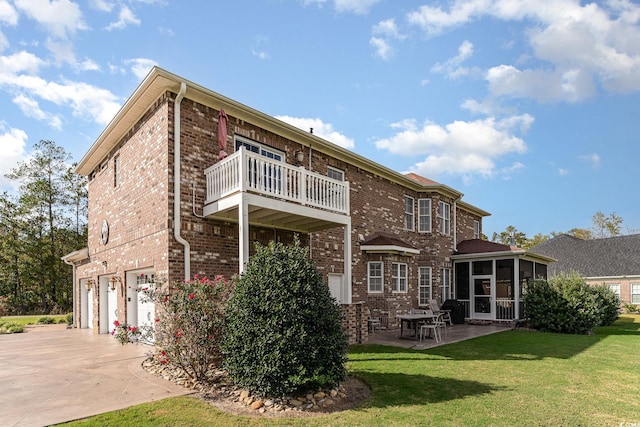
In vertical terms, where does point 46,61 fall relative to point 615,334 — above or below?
above

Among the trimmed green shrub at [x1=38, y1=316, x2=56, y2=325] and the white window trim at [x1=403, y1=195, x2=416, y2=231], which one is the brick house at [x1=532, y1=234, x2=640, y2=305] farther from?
the trimmed green shrub at [x1=38, y1=316, x2=56, y2=325]

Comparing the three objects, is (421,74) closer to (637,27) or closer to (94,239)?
(637,27)

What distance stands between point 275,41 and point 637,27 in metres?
9.59

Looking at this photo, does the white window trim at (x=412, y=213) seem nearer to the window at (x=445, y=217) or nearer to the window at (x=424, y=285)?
the window at (x=445, y=217)

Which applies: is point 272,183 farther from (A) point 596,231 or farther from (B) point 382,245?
(A) point 596,231

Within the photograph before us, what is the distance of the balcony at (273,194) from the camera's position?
8969mm

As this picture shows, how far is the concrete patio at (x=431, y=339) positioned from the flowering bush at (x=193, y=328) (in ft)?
21.0

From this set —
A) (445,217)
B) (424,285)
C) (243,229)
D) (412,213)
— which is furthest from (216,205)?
(445,217)

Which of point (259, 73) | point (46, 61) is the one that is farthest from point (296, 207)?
point (46, 61)

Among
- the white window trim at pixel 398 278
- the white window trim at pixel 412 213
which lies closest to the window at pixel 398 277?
the white window trim at pixel 398 278

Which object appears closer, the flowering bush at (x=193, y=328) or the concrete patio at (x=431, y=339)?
the flowering bush at (x=193, y=328)

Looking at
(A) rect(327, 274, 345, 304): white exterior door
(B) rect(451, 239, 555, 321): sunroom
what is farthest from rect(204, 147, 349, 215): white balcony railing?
(B) rect(451, 239, 555, 321): sunroom

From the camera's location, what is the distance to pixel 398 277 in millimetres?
16609

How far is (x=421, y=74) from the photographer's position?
11.4 meters
